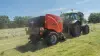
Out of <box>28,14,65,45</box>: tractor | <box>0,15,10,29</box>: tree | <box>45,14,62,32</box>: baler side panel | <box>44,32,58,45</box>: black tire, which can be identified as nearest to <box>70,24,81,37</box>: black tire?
<box>45,14,62,32</box>: baler side panel

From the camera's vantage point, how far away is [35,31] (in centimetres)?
1277

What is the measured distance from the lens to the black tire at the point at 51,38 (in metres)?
12.6

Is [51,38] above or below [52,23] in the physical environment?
below

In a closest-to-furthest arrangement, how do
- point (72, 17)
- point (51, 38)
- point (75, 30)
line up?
point (51, 38) → point (75, 30) → point (72, 17)

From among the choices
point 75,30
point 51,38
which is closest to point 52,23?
point 51,38

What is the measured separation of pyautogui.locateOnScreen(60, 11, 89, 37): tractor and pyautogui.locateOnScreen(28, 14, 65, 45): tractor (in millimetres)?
2122

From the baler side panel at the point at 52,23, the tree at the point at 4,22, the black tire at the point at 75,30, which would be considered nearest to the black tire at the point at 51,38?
the baler side panel at the point at 52,23

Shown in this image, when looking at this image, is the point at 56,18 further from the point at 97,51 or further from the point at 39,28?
the point at 97,51

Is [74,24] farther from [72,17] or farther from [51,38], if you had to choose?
[51,38]

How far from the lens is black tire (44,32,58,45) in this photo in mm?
12633

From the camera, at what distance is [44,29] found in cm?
1276

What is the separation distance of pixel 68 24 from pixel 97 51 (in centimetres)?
571

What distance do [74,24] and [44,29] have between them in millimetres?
3875

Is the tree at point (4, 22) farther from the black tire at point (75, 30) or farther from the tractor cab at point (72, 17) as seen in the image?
the black tire at point (75, 30)
